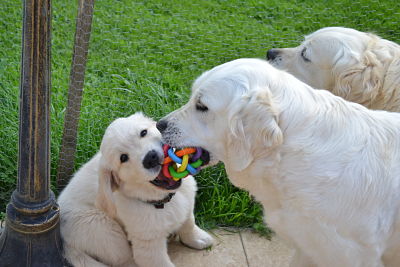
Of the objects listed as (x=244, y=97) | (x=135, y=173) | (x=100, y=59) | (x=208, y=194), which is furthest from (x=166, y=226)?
(x=100, y=59)

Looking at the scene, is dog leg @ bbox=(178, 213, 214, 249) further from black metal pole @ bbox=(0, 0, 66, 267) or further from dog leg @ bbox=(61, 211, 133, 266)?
black metal pole @ bbox=(0, 0, 66, 267)

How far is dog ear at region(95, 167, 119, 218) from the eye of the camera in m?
2.88

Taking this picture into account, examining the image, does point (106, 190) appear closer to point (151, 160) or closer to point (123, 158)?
point (123, 158)

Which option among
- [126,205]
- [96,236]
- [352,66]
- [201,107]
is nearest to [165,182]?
[126,205]

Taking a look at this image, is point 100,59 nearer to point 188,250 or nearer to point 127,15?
point 127,15

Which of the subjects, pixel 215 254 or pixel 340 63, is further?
pixel 215 254

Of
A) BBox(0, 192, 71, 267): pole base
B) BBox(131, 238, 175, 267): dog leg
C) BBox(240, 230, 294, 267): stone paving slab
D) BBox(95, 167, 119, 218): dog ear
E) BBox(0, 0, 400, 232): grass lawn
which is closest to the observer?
BBox(0, 192, 71, 267): pole base

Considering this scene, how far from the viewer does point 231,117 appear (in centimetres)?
226

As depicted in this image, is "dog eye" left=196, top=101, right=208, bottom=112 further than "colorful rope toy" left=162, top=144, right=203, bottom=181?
No

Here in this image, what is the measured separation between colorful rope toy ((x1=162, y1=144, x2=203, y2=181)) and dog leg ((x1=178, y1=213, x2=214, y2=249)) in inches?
25.1

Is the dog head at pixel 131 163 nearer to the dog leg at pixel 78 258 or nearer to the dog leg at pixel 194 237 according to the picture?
the dog leg at pixel 78 258

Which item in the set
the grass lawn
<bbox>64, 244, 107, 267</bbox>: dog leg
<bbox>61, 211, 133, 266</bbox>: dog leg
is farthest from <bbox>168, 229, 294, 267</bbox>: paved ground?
<bbox>64, 244, 107, 267</bbox>: dog leg

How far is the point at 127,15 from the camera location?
19.6 ft

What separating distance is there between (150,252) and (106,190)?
1.53ft
